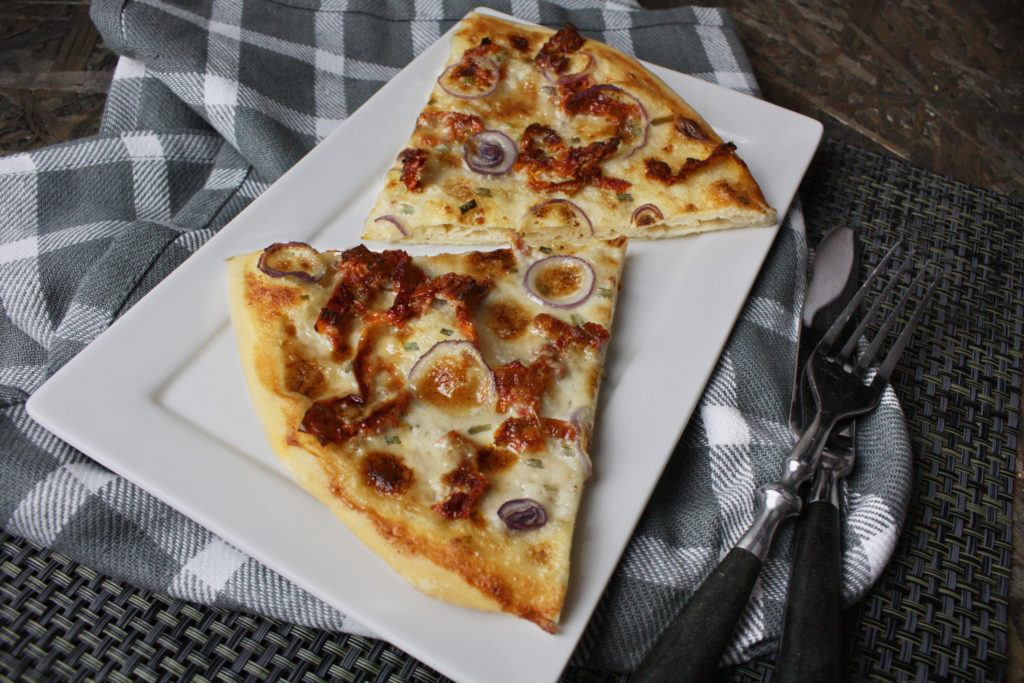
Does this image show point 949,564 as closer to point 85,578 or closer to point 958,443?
point 958,443

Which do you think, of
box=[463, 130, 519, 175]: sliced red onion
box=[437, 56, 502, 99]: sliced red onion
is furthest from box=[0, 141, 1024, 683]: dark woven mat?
box=[437, 56, 502, 99]: sliced red onion

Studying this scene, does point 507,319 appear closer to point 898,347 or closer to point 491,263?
point 491,263

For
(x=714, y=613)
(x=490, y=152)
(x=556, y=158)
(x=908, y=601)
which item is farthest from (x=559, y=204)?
(x=908, y=601)

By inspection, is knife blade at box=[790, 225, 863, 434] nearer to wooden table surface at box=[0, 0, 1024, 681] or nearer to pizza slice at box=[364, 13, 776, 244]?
pizza slice at box=[364, 13, 776, 244]

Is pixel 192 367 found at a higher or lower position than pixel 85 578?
higher

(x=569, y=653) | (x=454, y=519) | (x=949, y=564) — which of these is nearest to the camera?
(x=569, y=653)

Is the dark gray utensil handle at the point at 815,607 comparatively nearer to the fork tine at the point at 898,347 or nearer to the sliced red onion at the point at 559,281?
the fork tine at the point at 898,347

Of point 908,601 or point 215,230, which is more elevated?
point 215,230

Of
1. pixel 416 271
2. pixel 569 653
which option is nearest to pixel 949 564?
pixel 569 653

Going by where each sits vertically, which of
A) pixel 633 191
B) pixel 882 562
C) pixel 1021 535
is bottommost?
pixel 1021 535
